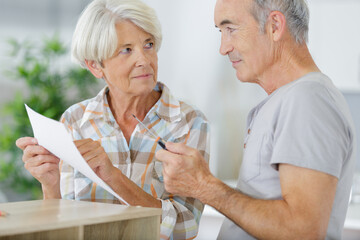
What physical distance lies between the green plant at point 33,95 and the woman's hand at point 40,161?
7.37 ft

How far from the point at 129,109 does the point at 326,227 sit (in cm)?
87

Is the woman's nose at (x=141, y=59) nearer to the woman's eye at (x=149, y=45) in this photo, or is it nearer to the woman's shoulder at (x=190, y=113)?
the woman's eye at (x=149, y=45)

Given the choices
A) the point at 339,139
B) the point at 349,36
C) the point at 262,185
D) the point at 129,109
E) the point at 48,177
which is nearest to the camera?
the point at 339,139

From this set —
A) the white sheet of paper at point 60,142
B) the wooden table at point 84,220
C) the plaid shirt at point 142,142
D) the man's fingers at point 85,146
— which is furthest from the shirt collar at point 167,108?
the wooden table at point 84,220

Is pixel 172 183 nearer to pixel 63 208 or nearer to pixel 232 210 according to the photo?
pixel 232 210

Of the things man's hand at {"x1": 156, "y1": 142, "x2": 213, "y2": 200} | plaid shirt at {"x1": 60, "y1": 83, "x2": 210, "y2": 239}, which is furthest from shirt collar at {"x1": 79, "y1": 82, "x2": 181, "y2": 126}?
man's hand at {"x1": 156, "y1": 142, "x2": 213, "y2": 200}

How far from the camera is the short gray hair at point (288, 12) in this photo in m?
1.41

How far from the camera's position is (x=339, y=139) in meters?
1.22

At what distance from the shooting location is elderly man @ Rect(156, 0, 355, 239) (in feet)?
3.93

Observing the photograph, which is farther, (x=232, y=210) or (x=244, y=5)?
(x=244, y=5)

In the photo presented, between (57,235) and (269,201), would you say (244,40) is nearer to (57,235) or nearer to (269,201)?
(269,201)

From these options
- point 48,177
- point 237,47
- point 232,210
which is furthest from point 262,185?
point 48,177

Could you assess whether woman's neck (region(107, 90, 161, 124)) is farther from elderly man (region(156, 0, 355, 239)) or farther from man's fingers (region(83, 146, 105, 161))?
elderly man (region(156, 0, 355, 239))

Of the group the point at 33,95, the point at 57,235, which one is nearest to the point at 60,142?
the point at 57,235
